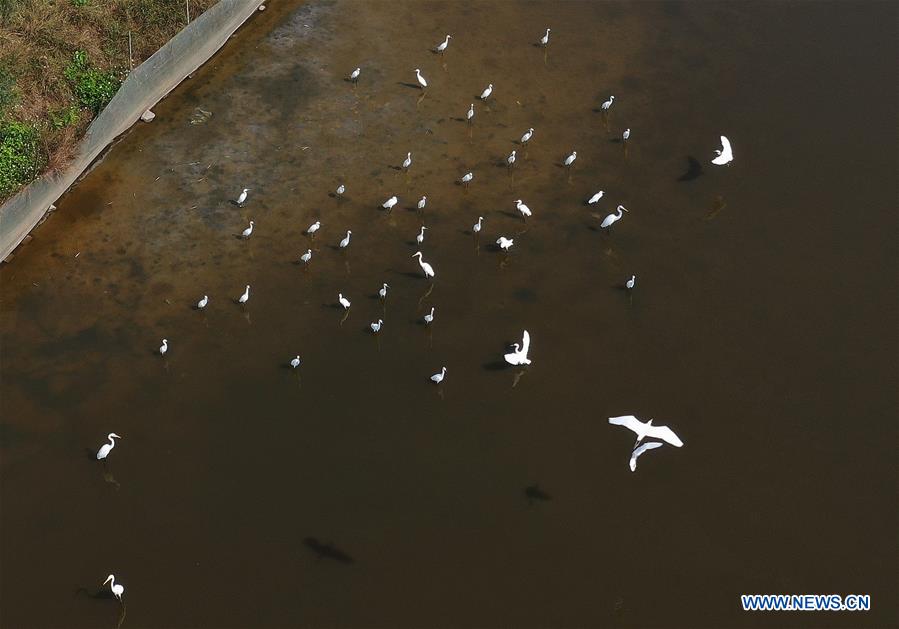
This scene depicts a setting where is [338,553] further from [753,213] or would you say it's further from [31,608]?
[753,213]

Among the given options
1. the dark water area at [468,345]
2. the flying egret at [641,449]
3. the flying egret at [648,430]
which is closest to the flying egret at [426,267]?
→ the dark water area at [468,345]

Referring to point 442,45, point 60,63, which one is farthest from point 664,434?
point 60,63

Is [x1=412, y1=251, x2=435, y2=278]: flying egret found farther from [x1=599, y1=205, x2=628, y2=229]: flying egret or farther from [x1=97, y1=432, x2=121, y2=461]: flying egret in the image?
[x1=97, y1=432, x2=121, y2=461]: flying egret

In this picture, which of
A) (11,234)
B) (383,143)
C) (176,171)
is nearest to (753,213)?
(383,143)

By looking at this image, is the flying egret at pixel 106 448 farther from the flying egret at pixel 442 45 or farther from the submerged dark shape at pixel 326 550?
the flying egret at pixel 442 45

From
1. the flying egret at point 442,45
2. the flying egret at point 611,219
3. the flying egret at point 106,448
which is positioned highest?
the flying egret at point 442,45

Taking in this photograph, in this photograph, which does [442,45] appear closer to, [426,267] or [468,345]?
[426,267]

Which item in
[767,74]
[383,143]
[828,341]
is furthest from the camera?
[767,74]

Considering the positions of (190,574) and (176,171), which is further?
(176,171)
